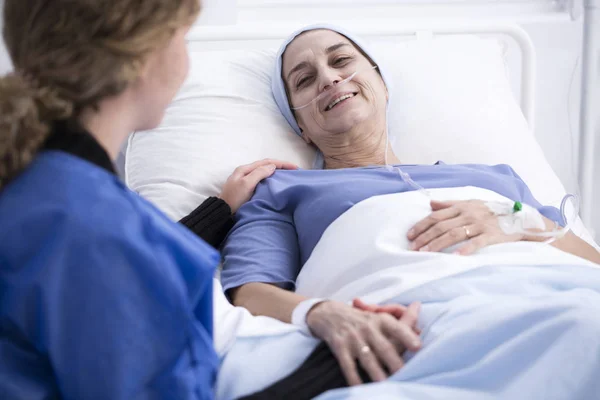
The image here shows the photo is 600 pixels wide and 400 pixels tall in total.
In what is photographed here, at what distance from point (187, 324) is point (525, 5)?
2497mm

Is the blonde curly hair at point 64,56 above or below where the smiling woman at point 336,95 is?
above


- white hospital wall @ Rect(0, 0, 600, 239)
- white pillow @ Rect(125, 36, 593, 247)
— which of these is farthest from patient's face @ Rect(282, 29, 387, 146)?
white hospital wall @ Rect(0, 0, 600, 239)

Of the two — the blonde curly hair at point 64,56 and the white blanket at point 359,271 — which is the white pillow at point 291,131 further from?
the blonde curly hair at point 64,56

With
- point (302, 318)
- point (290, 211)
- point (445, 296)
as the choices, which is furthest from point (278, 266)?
point (445, 296)

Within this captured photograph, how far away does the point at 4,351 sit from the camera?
2.57ft

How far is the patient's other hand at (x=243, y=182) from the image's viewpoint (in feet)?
5.59

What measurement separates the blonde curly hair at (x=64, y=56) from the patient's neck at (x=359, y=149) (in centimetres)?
105

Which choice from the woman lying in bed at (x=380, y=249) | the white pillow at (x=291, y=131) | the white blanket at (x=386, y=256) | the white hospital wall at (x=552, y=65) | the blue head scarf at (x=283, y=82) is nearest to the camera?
the woman lying in bed at (x=380, y=249)

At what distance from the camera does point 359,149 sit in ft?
6.12

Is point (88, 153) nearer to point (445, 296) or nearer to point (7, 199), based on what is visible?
point (7, 199)

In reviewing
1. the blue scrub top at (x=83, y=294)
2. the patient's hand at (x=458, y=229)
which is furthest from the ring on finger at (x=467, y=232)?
the blue scrub top at (x=83, y=294)

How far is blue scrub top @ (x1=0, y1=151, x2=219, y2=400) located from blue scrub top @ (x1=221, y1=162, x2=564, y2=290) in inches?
26.5

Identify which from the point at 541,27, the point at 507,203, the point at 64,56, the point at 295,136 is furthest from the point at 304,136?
the point at 541,27

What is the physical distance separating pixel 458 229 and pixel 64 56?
0.88 metres
